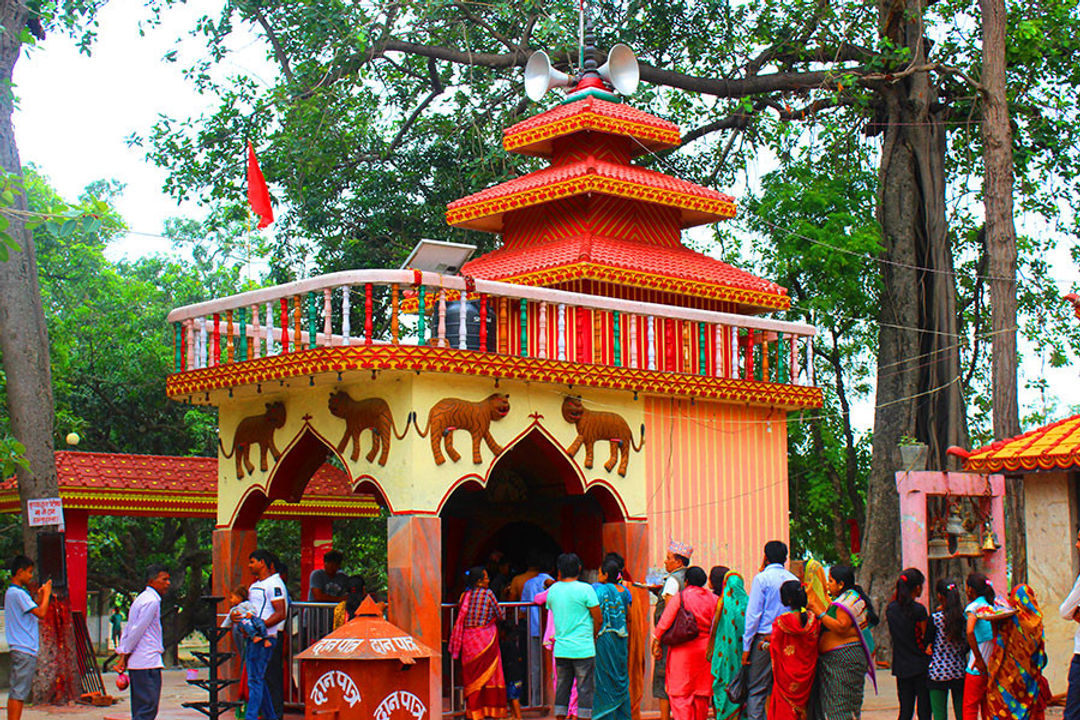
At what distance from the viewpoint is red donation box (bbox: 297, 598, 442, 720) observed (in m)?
9.94

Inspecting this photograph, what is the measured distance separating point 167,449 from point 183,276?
5.11 meters

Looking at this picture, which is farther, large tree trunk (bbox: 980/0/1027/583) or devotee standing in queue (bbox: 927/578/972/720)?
large tree trunk (bbox: 980/0/1027/583)

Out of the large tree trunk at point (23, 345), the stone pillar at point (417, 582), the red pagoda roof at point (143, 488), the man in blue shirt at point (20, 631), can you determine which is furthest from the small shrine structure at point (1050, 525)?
the large tree trunk at point (23, 345)

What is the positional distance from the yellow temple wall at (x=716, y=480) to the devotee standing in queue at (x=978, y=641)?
145 inches

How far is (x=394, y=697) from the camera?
33.0 ft

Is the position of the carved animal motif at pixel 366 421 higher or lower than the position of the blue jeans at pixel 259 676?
higher

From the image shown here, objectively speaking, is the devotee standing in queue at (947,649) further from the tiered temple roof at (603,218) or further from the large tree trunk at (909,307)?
the large tree trunk at (909,307)

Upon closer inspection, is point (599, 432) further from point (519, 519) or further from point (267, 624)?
point (267, 624)

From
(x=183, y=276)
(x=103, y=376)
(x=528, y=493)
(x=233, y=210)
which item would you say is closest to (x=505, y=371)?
(x=528, y=493)

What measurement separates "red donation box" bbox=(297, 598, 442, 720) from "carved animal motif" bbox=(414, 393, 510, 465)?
6.05 feet

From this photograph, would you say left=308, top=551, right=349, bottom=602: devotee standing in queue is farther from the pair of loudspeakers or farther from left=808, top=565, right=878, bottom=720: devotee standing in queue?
the pair of loudspeakers

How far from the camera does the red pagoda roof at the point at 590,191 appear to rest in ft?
47.0

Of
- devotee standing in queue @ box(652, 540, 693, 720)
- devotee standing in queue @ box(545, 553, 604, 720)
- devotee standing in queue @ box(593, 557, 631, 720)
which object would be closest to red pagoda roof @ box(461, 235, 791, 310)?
devotee standing in queue @ box(652, 540, 693, 720)

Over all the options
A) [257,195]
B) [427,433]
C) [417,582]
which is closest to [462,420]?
[427,433]
